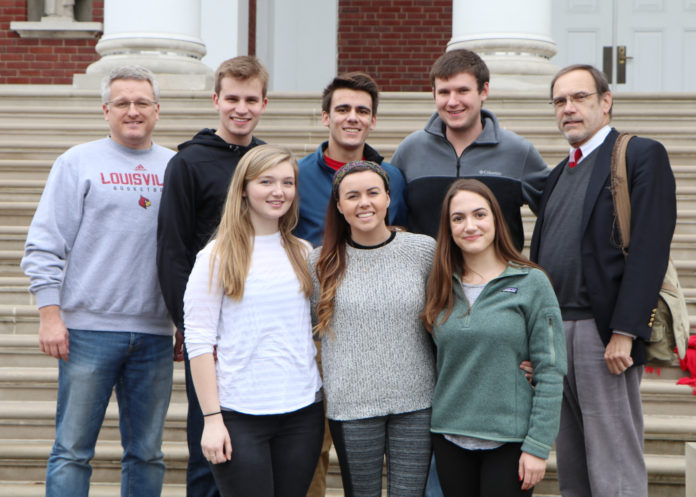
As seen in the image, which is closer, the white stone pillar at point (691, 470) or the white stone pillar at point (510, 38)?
the white stone pillar at point (691, 470)

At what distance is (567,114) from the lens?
3.13m

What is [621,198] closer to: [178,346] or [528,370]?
[528,370]

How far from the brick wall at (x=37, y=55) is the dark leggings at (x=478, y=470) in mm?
8311

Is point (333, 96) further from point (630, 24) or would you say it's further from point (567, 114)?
point (630, 24)

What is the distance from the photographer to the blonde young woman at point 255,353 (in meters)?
2.59

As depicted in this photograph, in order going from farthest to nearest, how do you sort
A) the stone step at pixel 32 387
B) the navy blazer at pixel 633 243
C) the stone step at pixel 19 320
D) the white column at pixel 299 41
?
the white column at pixel 299 41 → the stone step at pixel 19 320 → the stone step at pixel 32 387 → the navy blazer at pixel 633 243

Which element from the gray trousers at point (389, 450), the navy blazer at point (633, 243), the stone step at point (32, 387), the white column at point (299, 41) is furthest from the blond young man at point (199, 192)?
the white column at point (299, 41)

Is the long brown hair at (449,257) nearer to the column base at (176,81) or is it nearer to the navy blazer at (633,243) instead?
the navy blazer at (633,243)

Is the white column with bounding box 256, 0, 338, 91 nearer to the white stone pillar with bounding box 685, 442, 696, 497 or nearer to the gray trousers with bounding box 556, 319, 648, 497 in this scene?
the white stone pillar with bounding box 685, 442, 696, 497

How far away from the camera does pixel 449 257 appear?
2.76 m

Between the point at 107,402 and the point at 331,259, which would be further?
the point at 107,402

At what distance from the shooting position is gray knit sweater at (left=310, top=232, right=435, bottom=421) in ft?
8.72

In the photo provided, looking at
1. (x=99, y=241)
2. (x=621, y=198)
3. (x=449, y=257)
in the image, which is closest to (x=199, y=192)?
(x=99, y=241)

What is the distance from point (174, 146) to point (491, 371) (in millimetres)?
4622
